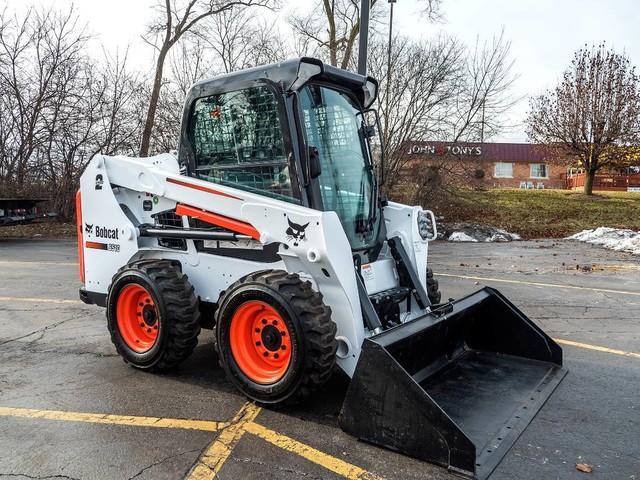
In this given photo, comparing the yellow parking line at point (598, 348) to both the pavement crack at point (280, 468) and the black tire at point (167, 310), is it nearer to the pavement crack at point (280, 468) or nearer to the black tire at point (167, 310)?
the pavement crack at point (280, 468)

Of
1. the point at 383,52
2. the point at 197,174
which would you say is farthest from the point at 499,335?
the point at 383,52

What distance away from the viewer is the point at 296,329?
3529mm

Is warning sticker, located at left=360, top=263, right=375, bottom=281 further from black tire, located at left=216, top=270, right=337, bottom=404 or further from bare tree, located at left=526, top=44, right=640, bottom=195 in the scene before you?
bare tree, located at left=526, top=44, right=640, bottom=195

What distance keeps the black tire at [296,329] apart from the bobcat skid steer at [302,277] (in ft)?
0.03

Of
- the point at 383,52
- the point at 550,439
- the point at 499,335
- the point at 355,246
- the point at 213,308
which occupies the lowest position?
the point at 550,439

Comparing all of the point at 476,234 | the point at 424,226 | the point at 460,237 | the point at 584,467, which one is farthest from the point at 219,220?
the point at 476,234

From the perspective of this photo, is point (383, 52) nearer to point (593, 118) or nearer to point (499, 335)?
point (593, 118)

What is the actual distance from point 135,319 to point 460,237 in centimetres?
1410

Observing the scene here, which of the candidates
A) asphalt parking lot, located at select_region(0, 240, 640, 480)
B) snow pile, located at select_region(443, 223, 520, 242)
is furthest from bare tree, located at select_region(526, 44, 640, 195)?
asphalt parking lot, located at select_region(0, 240, 640, 480)

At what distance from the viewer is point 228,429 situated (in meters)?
3.59

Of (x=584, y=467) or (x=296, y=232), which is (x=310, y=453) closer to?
(x=296, y=232)

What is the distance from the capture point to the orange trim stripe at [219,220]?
13.3 feet

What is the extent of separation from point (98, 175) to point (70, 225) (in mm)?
16432

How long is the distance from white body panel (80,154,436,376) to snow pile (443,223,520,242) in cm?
1274
